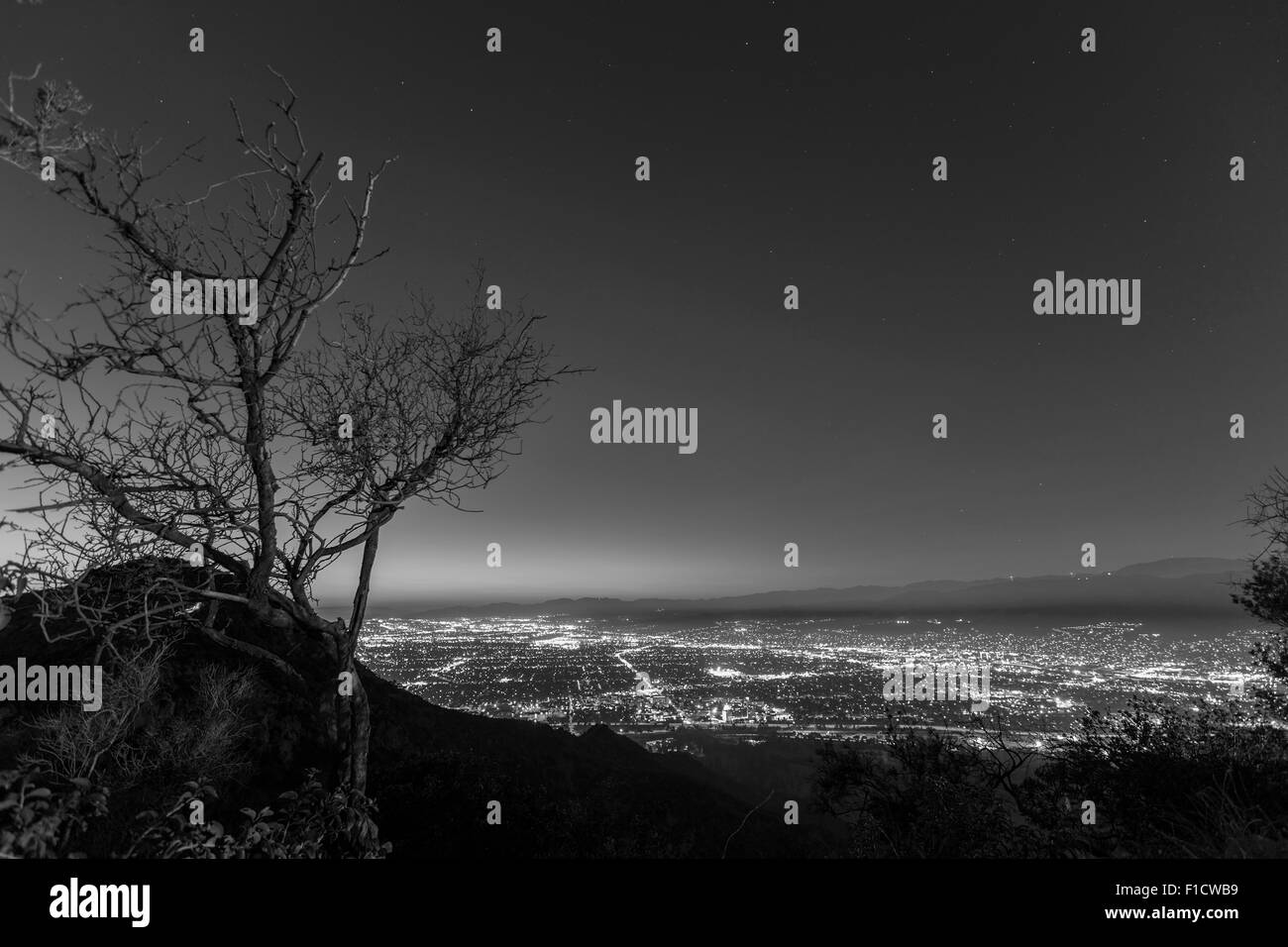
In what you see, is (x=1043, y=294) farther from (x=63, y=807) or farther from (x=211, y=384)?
(x=63, y=807)

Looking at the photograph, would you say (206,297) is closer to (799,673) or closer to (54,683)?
(54,683)

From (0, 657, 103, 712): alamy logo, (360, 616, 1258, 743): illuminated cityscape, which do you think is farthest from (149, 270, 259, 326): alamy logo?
(360, 616, 1258, 743): illuminated cityscape
